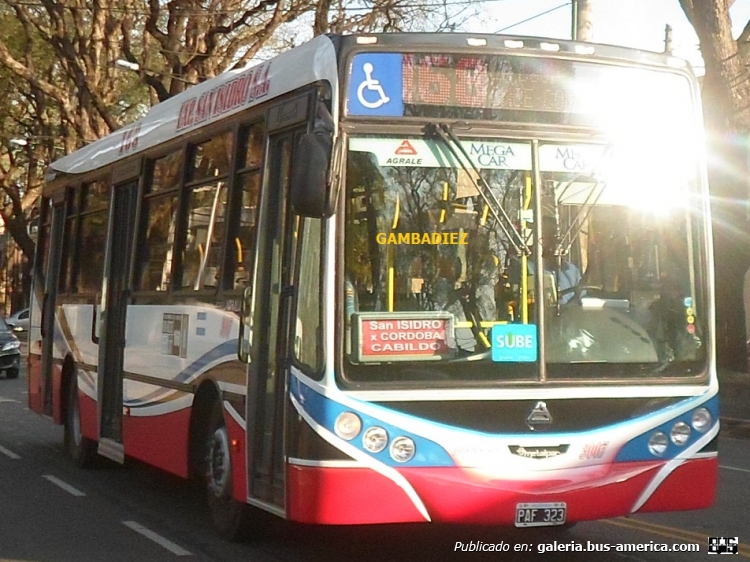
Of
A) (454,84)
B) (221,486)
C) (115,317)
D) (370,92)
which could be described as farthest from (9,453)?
(454,84)

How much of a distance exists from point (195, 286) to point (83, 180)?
436cm

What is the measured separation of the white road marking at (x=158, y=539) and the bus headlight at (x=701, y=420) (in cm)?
316

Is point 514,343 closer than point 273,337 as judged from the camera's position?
Yes

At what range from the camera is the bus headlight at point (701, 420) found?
7902 millimetres

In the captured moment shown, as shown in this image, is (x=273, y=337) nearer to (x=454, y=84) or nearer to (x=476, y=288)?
(x=476, y=288)

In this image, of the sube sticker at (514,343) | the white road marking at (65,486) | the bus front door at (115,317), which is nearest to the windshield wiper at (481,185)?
the sube sticker at (514,343)

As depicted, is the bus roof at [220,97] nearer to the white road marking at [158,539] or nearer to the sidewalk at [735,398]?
the white road marking at [158,539]

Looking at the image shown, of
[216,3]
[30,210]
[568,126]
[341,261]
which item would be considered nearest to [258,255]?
[341,261]

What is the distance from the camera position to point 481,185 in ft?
25.1

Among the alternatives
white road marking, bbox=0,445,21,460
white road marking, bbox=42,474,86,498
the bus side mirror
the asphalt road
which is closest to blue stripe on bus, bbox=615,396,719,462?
the asphalt road

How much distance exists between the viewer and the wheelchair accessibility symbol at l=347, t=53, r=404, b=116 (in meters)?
7.64

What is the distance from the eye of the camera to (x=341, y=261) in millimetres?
7527

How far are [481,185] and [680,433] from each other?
5.81ft

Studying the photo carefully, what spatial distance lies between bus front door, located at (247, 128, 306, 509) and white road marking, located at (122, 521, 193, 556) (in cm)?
73
